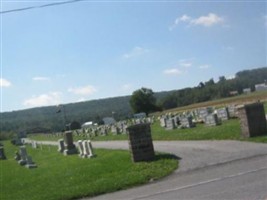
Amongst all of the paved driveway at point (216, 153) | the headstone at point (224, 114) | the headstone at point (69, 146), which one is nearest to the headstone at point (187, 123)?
the headstone at point (224, 114)

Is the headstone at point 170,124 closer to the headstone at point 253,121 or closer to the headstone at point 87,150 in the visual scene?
the headstone at point 87,150

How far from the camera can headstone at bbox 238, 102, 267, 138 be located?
17000mm

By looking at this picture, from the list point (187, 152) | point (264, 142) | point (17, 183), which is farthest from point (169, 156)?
point (17, 183)

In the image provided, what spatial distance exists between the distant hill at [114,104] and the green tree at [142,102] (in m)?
2.73

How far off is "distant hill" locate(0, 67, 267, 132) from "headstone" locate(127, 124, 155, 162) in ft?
207

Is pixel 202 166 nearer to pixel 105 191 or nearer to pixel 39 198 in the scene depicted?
pixel 105 191

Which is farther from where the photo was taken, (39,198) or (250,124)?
(250,124)

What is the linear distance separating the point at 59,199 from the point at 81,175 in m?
3.54

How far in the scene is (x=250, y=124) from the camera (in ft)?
55.8

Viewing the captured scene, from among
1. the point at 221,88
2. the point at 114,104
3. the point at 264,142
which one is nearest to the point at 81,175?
the point at 264,142

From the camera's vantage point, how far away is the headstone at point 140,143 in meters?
16.2

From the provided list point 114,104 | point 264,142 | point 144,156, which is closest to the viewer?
point 264,142

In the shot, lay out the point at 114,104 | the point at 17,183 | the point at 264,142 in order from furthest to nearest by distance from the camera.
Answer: the point at 114,104, the point at 17,183, the point at 264,142

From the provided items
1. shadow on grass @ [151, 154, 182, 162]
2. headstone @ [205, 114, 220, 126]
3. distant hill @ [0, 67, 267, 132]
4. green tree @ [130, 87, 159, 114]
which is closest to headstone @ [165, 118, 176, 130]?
headstone @ [205, 114, 220, 126]
